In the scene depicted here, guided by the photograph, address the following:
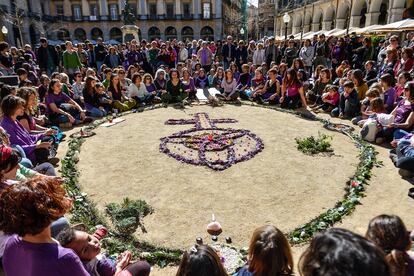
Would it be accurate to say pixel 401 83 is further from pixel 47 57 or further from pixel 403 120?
pixel 47 57

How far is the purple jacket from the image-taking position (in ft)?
19.4

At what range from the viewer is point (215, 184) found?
5.79 m

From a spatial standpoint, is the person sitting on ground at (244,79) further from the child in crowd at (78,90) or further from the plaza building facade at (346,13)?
the plaza building facade at (346,13)

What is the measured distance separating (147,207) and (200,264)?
2871 mm

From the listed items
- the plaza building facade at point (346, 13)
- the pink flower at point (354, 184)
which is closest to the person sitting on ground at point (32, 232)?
the pink flower at point (354, 184)

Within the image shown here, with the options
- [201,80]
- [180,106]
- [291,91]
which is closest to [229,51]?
[201,80]

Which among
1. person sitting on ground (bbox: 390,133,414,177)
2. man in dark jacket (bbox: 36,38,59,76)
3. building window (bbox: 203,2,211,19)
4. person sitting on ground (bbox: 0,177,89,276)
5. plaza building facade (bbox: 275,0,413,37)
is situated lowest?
person sitting on ground (bbox: 390,133,414,177)

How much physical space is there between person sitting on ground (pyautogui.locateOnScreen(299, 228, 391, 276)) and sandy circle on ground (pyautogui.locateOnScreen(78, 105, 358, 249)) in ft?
9.17

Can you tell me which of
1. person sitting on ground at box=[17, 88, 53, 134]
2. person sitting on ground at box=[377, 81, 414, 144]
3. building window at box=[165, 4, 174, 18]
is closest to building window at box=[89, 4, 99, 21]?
building window at box=[165, 4, 174, 18]

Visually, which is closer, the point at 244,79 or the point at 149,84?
the point at 149,84

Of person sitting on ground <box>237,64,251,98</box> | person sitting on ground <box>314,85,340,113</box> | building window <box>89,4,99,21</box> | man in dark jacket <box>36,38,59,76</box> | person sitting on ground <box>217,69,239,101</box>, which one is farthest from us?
building window <box>89,4,99,21</box>

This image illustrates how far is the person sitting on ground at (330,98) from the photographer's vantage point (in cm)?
1054

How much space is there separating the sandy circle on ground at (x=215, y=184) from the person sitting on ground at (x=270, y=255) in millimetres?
1774

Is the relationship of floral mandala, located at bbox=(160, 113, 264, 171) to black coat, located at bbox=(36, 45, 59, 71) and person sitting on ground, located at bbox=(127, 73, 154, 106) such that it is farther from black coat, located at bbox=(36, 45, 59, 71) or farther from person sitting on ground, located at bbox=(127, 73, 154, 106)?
black coat, located at bbox=(36, 45, 59, 71)
